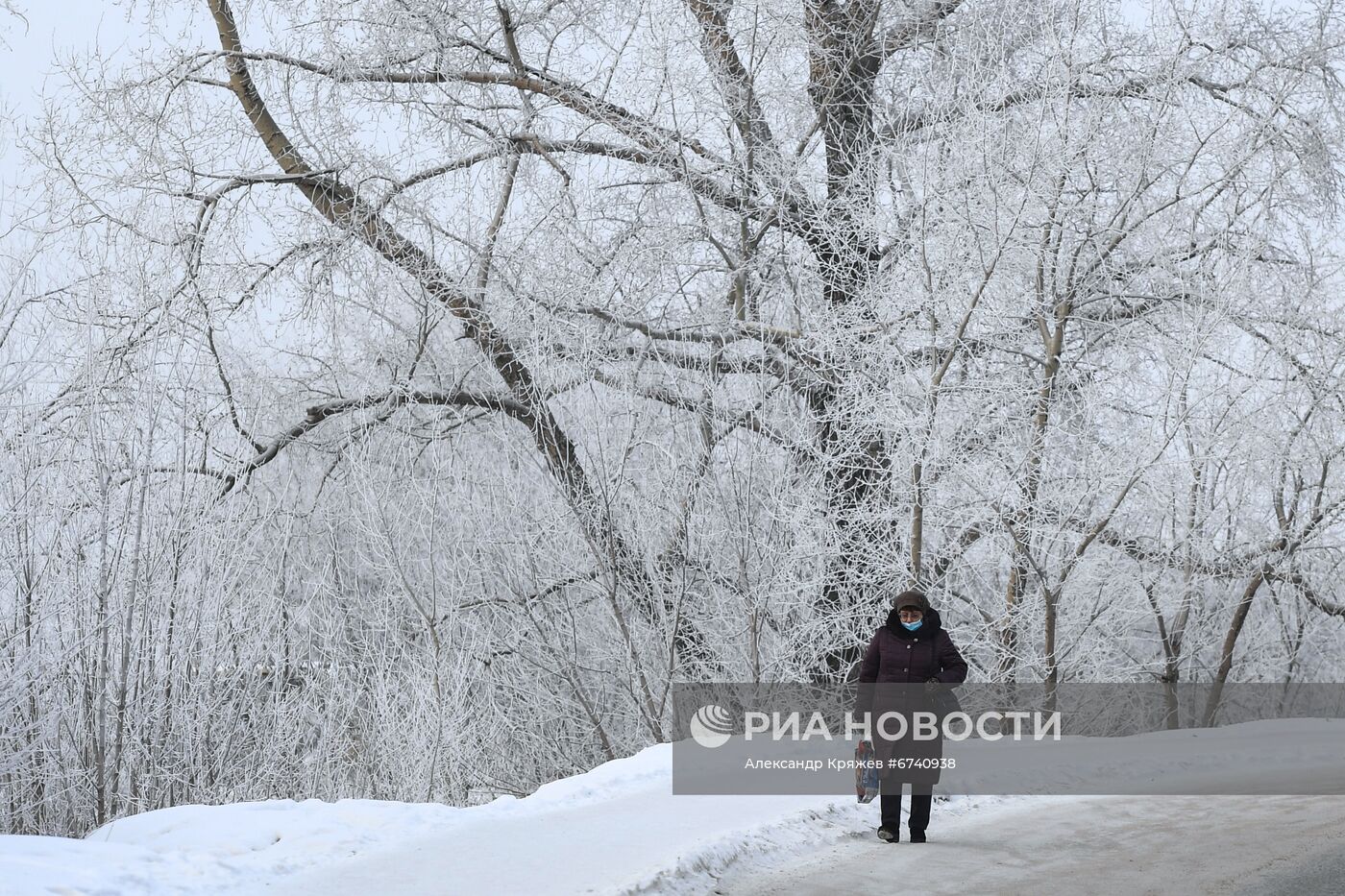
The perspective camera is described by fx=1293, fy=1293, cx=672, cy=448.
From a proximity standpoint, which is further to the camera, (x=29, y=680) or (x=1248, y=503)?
(x=1248, y=503)

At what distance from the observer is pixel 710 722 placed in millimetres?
12750

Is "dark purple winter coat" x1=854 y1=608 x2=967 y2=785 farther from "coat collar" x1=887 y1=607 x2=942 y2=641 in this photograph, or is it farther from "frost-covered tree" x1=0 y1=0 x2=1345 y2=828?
"frost-covered tree" x1=0 y1=0 x2=1345 y2=828

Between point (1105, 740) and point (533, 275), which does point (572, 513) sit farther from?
point (1105, 740)

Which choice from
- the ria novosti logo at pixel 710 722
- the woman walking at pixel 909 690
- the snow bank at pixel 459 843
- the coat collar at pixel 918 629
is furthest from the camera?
the ria novosti logo at pixel 710 722

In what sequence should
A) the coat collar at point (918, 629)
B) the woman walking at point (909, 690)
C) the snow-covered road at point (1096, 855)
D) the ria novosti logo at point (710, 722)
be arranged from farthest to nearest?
the ria novosti logo at point (710, 722) < the coat collar at point (918, 629) < the woman walking at point (909, 690) < the snow-covered road at point (1096, 855)

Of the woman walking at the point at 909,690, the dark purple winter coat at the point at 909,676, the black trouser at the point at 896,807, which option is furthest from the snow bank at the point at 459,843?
the dark purple winter coat at the point at 909,676

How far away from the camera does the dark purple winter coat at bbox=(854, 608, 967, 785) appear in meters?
7.71

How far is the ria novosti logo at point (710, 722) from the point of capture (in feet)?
40.5

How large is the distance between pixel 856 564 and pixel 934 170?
4.08 metres

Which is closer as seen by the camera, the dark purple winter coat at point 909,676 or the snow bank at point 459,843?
the snow bank at point 459,843

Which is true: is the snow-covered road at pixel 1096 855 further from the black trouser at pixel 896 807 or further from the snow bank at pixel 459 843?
the snow bank at pixel 459 843

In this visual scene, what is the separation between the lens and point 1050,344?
1344 cm

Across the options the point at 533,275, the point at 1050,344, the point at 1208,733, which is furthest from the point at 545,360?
the point at 1208,733

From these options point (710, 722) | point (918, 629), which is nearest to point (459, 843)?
point (918, 629)
